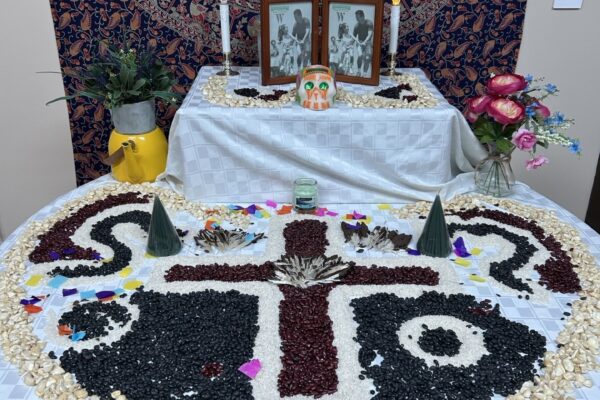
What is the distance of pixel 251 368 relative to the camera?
4.02ft

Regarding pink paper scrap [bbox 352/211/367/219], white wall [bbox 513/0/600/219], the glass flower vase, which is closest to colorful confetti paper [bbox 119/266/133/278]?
pink paper scrap [bbox 352/211/367/219]

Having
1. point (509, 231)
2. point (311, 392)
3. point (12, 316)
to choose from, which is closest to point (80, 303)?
point (12, 316)

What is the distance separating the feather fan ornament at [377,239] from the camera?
1672 mm

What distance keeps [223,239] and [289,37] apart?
77cm

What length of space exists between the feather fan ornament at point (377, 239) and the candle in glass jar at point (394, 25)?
73cm

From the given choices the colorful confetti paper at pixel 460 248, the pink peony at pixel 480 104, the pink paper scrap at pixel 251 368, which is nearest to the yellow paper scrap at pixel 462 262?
the colorful confetti paper at pixel 460 248

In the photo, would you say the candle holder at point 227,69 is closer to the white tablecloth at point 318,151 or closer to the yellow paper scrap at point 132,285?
the white tablecloth at point 318,151

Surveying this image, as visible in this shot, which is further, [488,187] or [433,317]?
[488,187]

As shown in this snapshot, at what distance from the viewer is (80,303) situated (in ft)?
4.69

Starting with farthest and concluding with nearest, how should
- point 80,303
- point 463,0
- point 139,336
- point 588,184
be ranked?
point 588,184, point 463,0, point 80,303, point 139,336

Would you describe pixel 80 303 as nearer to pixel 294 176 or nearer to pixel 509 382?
pixel 294 176

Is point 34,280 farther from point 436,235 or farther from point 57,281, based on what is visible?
point 436,235

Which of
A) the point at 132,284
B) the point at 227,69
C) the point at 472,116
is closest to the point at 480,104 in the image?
the point at 472,116

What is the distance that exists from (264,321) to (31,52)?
5.15 feet
